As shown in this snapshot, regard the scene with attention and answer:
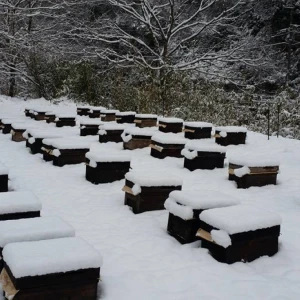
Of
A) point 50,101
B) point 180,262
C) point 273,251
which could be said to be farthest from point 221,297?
point 50,101

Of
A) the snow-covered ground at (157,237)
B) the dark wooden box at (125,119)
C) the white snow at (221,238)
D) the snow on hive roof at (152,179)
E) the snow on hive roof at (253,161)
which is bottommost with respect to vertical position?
the snow-covered ground at (157,237)

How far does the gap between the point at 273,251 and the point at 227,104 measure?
8.44 metres

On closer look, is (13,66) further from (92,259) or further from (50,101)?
(92,259)

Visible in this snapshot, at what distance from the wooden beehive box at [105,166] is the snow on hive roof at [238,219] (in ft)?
7.39

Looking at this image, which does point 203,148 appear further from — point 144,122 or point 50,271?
point 50,271

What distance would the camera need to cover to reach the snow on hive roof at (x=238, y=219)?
3.31 metres

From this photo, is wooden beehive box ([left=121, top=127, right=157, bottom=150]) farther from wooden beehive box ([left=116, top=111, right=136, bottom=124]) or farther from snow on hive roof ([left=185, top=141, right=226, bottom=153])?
wooden beehive box ([left=116, top=111, right=136, bottom=124])

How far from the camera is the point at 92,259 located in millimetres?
2604

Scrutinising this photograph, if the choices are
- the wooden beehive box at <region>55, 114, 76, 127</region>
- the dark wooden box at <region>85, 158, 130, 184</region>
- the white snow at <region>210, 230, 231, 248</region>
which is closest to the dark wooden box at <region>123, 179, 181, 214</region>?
the dark wooden box at <region>85, 158, 130, 184</region>

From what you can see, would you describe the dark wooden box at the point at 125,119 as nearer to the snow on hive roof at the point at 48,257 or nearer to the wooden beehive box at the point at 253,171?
the wooden beehive box at the point at 253,171

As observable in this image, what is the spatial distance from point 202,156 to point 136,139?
1.74 meters

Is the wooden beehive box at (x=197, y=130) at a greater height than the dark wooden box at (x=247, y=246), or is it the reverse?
the wooden beehive box at (x=197, y=130)

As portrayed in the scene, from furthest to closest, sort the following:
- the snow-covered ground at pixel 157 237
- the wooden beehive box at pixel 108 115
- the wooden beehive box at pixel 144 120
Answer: the wooden beehive box at pixel 108 115
the wooden beehive box at pixel 144 120
the snow-covered ground at pixel 157 237

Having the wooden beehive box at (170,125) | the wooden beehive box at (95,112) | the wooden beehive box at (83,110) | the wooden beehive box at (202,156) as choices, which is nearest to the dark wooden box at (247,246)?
the wooden beehive box at (202,156)
